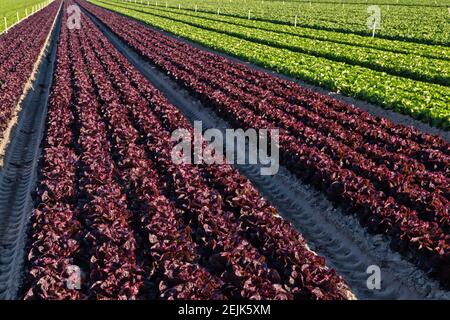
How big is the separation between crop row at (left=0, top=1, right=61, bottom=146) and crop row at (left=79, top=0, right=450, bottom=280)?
25.7 feet

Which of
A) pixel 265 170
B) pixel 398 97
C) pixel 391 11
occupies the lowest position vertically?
pixel 265 170

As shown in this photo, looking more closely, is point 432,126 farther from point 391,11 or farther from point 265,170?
point 391,11

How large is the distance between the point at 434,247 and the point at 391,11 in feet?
182

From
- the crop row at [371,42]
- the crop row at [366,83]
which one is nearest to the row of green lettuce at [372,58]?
the crop row at [366,83]

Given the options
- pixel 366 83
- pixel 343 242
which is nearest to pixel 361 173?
pixel 343 242

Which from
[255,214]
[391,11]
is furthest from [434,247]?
[391,11]

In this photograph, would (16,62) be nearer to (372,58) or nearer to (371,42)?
(372,58)

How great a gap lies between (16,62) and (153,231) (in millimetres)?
23277

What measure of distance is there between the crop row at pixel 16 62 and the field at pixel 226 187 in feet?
0.82

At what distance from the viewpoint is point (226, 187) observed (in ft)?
35.8

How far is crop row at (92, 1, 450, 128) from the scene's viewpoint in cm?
1686

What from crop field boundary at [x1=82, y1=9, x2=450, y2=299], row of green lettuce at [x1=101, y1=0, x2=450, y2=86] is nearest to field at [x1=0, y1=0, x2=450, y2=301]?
crop field boundary at [x1=82, y1=9, x2=450, y2=299]

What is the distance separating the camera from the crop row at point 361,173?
9.00 meters
